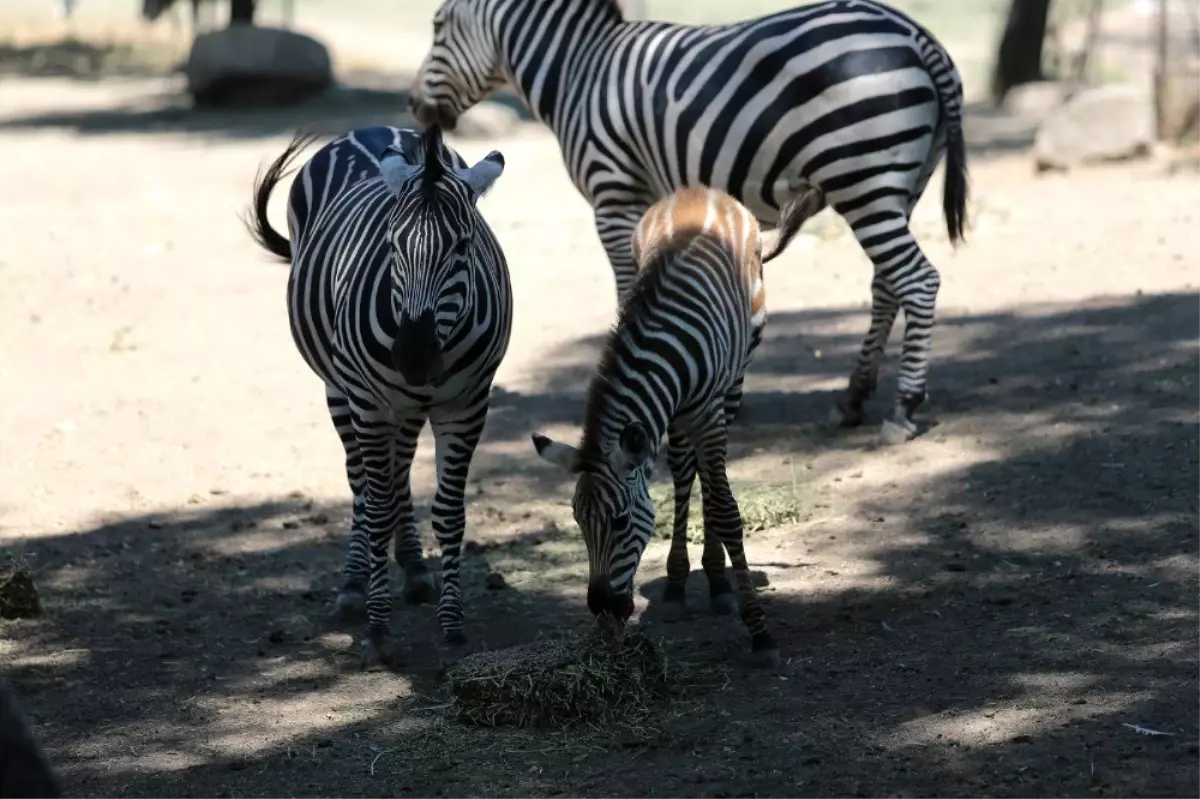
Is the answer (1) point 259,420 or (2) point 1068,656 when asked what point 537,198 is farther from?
(2) point 1068,656

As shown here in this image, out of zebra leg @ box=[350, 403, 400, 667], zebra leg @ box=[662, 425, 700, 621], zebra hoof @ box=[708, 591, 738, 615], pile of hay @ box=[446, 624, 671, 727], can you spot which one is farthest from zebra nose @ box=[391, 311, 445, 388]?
zebra hoof @ box=[708, 591, 738, 615]

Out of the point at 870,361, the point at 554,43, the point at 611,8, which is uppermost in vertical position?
the point at 611,8

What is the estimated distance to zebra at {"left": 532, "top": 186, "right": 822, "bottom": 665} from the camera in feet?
16.2

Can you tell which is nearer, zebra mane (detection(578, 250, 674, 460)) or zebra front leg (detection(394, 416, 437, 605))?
zebra mane (detection(578, 250, 674, 460))

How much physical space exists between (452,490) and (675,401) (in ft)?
3.55

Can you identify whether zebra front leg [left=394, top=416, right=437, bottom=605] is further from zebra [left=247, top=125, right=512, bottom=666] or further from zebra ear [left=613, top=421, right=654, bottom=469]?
zebra ear [left=613, top=421, right=654, bottom=469]

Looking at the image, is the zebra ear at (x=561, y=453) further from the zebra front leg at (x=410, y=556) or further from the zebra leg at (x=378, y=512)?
the zebra front leg at (x=410, y=556)

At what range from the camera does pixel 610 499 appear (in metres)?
4.90

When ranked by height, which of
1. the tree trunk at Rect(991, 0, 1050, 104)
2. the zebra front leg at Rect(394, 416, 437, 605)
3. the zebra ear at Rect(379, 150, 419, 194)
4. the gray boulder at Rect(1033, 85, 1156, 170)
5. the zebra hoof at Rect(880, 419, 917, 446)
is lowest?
the zebra front leg at Rect(394, 416, 437, 605)

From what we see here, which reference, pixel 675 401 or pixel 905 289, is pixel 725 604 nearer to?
pixel 675 401

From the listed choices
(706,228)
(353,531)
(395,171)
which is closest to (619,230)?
(706,228)

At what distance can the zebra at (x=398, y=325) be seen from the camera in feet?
17.1

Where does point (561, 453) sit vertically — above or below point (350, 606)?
above

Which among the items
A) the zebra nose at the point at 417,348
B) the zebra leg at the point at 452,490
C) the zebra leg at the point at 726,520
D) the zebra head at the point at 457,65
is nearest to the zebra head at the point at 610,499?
the zebra nose at the point at 417,348
